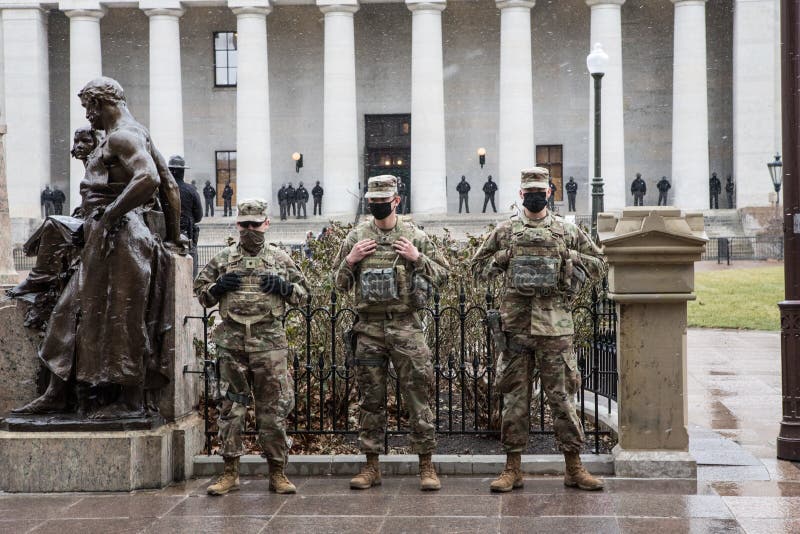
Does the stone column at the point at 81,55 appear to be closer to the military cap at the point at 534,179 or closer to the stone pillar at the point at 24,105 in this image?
the stone pillar at the point at 24,105

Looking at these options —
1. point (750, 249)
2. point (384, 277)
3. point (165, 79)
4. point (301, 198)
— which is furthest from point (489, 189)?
point (384, 277)

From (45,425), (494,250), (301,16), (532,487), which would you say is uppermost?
(301,16)

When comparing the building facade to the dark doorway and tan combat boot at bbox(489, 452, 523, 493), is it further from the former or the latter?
tan combat boot at bbox(489, 452, 523, 493)

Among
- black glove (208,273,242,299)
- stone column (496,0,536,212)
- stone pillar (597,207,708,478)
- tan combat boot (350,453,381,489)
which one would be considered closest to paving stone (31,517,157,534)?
tan combat boot (350,453,381,489)

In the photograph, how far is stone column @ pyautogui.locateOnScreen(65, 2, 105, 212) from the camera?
4119 centimetres

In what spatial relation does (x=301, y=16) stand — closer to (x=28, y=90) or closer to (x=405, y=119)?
(x=405, y=119)

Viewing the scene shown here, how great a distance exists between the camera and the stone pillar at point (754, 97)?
1585 inches

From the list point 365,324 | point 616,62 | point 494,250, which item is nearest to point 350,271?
point 365,324

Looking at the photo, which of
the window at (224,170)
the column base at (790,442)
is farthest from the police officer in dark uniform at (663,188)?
the column base at (790,442)

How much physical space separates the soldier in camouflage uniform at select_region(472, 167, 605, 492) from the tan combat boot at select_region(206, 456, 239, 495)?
1719mm

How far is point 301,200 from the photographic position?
4275 centimetres

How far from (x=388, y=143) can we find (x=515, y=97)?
7580mm

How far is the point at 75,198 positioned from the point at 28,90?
4.80 meters

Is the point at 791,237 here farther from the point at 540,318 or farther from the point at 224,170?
the point at 224,170
